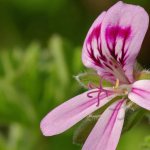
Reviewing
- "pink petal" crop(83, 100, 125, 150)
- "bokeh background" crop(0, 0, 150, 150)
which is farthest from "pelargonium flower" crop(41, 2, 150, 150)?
"bokeh background" crop(0, 0, 150, 150)

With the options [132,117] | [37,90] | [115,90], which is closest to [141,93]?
[132,117]

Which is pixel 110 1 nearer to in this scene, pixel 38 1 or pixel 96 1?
pixel 96 1

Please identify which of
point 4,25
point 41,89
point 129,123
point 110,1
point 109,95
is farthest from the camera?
point 4,25

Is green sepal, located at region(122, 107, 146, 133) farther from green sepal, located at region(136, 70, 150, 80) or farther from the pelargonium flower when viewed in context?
green sepal, located at region(136, 70, 150, 80)

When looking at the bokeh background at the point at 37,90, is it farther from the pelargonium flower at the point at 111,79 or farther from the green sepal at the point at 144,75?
the green sepal at the point at 144,75

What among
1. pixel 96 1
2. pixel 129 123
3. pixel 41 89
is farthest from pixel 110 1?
pixel 129 123
